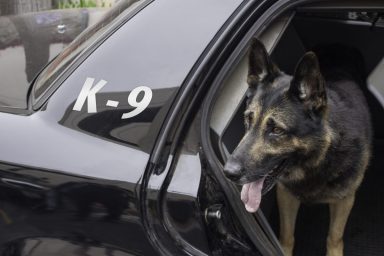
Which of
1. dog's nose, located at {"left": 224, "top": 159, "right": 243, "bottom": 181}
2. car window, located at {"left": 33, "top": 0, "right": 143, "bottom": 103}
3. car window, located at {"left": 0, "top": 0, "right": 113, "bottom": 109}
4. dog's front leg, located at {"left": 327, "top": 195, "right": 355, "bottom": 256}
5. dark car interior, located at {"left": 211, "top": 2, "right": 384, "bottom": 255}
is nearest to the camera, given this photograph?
dog's nose, located at {"left": 224, "top": 159, "right": 243, "bottom": 181}

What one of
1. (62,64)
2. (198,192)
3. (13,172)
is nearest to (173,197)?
(198,192)

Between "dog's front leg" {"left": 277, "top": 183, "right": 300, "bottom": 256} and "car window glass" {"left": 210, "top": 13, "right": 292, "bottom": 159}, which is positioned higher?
"car window glass" {"left": 210, "top": 13, "right": 292, "bottom": 159}

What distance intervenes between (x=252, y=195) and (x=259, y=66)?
54 centimetres

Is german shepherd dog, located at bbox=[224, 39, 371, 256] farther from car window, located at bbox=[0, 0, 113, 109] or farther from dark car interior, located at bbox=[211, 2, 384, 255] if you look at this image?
car window, located at bbox=[0, 0, 113, 109]

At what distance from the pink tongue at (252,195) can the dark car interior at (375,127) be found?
1.37ft

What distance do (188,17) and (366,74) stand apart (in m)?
1.86

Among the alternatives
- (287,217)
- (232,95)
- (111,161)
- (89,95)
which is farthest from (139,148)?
(287,217)

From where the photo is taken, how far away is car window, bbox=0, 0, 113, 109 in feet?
6.98

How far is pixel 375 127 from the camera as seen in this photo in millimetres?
3787

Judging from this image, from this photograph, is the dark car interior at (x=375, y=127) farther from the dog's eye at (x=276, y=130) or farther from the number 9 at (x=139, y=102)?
the number 9 at (x=139, y=102)

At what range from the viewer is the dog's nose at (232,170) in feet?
6.02

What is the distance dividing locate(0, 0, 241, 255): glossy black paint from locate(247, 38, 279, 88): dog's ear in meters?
0.23

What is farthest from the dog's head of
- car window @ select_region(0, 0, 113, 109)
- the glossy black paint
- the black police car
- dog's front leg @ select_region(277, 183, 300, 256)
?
car window @ select_region(0, 0, 113, 109)

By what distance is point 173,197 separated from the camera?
1695 mm
